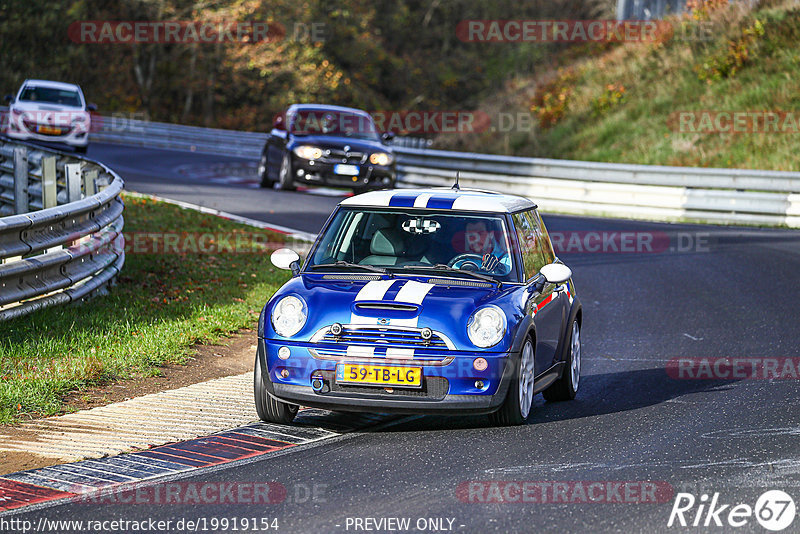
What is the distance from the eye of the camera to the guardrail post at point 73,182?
14.0 metres

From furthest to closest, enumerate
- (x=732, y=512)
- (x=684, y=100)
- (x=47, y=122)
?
(x=684, y=100) → (x=47, y=122) → (x=732, y=512)

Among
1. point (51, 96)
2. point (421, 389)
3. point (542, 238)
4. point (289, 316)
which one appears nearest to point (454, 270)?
point (421, 389)

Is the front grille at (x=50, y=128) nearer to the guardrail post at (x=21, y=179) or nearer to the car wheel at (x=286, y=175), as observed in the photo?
the car wheel at (x=286, y=175)

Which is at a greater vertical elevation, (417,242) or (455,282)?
(417,242)

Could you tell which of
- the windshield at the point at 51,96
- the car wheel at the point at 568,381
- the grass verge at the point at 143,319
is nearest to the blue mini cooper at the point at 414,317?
the car wheel at the point at 568,381

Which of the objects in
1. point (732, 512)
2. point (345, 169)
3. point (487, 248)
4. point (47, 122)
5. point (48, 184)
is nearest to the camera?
point (732, 512)

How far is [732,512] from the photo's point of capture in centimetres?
568

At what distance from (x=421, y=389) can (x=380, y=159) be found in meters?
17.1

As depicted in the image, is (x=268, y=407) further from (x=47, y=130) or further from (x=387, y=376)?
(x=47, y=130)

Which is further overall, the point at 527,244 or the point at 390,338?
the point at 527,244

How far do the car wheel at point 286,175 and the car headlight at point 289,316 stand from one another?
17.1 m

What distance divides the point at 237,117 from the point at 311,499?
166ft

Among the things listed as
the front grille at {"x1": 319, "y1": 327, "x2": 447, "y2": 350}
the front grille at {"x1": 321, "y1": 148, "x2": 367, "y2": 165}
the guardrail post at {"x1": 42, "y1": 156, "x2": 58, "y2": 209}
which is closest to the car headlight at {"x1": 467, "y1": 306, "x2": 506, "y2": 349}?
the front grille at {"x1": 319, "y1": 327, "x2": 447, "y2": 350}

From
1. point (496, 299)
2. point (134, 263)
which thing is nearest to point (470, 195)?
point (496, 299)
